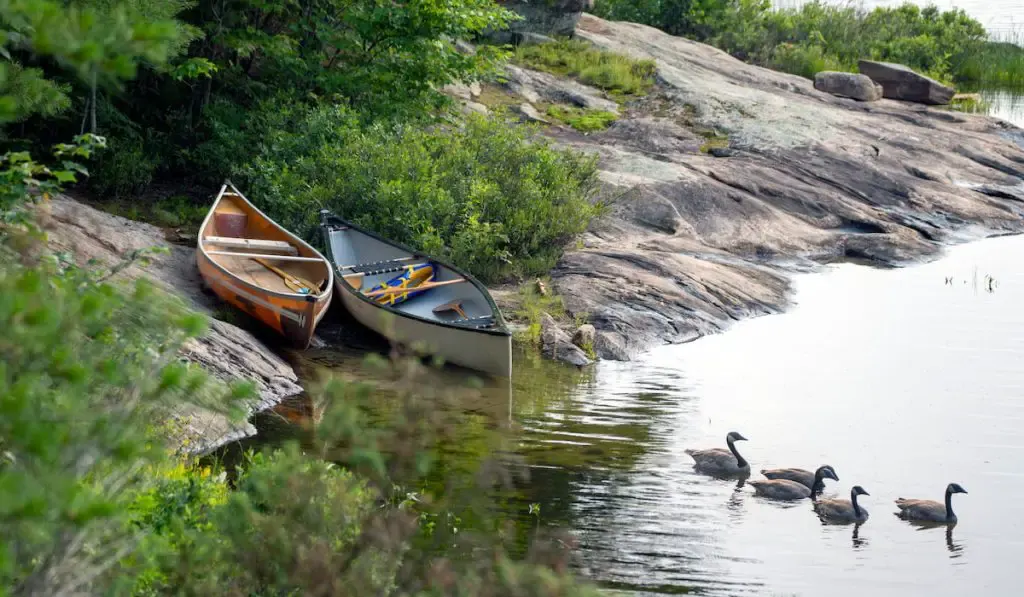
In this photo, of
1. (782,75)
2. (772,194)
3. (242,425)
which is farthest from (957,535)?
(782,75)

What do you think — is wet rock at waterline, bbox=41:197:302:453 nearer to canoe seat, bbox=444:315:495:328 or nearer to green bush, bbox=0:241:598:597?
canoe seat, bbox=444:315:495:328

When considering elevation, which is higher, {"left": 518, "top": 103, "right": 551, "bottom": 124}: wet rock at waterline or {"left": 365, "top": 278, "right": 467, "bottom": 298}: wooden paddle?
{"left": 518, "top": 103, "right": 551, "bottom": 124}: wet rock at waterline

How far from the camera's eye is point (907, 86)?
30.4 metres

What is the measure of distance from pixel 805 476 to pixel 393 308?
5275 millimetres

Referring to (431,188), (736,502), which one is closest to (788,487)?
(736,502)

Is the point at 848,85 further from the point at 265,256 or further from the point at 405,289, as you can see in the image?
the point at 265,256

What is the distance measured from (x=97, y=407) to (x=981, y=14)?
61597 mm

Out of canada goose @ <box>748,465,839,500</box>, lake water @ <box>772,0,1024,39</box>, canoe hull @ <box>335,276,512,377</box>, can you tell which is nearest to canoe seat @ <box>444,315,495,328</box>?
canoe hull @ <box>335,276,512,377</box>

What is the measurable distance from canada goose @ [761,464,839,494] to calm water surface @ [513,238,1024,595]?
0.60ft

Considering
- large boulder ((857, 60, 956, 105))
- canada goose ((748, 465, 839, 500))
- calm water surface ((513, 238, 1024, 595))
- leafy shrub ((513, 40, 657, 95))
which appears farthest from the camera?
large boulder ((857, 60, 956, 105))

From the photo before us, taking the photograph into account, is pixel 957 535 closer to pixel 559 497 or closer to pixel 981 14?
pixel 559 497

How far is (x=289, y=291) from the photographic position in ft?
44.6

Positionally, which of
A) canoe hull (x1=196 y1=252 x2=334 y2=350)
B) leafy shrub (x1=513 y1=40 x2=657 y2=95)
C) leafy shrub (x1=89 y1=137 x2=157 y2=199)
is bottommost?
canoe hull (x1=196 y1=252 x2=334 y2=350)

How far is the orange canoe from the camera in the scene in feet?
40.9
